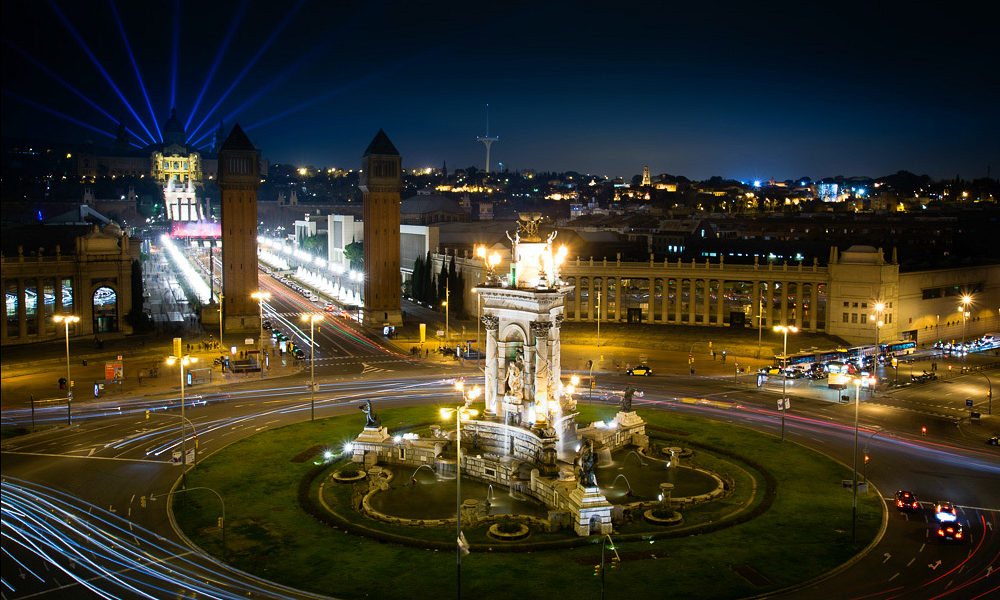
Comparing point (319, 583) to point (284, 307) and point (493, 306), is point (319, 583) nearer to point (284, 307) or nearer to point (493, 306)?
point (493, 306)

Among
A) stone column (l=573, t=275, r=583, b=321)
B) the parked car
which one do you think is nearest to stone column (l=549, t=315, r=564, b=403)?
the parked car

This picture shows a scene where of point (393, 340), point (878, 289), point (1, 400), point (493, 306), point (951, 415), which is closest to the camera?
point (1, 400)

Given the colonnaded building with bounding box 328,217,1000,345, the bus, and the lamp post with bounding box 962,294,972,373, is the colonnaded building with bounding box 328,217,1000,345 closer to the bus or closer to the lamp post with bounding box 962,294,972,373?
the lamp post with bounding box 962,294,972,373

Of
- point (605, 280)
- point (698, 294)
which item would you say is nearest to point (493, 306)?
point (605, 280)

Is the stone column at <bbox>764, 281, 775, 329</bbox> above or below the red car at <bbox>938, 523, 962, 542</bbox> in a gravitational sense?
above

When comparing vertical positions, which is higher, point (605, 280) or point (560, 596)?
point (605, 280)

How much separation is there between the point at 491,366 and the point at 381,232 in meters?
62.5

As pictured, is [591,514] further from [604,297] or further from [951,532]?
[604,297]

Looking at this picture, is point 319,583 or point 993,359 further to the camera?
point 993,359

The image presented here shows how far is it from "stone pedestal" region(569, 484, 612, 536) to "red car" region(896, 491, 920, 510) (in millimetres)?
14147

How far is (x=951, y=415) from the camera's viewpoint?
57.0 m

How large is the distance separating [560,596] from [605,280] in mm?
75856

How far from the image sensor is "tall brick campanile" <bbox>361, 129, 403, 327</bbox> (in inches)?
4065

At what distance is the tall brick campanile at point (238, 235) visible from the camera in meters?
97.6
